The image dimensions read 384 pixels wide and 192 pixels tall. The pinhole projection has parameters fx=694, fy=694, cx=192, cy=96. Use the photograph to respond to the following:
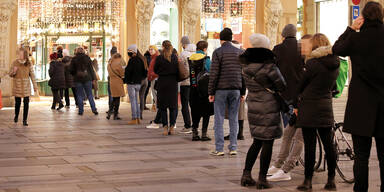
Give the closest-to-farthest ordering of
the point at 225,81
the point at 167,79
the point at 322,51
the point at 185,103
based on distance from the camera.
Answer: the point at 322,51 < the point at 225,81 < the point at 167,79 < the point at 185,103

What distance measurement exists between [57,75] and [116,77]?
4305 mm

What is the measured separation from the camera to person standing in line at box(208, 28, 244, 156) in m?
10.3

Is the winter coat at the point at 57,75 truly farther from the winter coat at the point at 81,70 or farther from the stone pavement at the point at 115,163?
the stone pavement at the point at 115,163

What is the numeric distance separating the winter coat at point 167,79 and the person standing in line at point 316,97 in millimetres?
5920

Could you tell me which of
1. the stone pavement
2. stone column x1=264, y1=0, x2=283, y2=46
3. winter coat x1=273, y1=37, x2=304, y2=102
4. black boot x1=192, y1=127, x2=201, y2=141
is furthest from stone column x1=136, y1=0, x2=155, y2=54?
winter coat x1=273, y1=37, x2=304, y2=102

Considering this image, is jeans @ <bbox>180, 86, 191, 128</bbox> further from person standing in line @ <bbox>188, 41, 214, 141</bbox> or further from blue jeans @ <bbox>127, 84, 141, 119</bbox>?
blue jeans @ <bbox>127, 84, 141, 119</bbox>

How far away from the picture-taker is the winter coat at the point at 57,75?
20.6 meters

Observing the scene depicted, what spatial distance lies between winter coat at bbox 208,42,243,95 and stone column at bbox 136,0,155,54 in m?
13.3

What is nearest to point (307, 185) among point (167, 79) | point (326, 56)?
point (326, 56)

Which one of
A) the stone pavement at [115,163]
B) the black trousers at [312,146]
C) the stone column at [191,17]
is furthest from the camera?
the stone column at [191,17]

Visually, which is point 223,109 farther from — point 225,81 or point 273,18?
point 273,18

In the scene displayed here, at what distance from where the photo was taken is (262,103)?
7.77 meters

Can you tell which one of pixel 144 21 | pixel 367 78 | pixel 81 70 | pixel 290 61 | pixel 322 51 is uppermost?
pixel 144 21

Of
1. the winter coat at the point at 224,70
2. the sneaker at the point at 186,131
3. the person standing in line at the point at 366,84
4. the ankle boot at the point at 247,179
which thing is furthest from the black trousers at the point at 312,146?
the sneaker at the point at 186,131
